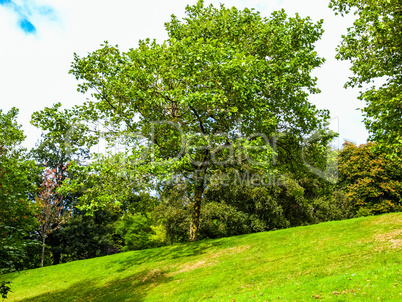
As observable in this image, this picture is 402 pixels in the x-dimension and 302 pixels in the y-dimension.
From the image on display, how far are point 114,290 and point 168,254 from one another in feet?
18.1

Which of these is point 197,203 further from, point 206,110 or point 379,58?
point 379,58

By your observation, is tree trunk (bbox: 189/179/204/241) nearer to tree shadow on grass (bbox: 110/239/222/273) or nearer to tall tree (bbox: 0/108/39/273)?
tree shadow on grass (bbox: 110/239/222/273)

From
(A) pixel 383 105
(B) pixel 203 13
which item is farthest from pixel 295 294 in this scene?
(B) pixel 203 13

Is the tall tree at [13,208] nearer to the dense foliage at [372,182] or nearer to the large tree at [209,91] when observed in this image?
the large tree at [209,91]

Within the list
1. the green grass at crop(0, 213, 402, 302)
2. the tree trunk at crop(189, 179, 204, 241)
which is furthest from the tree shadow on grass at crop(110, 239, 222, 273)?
the tree trunk at crop(189, 179, 204, 241)

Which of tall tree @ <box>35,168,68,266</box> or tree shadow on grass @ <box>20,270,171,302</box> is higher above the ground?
tall tree @ <box>35,168,68,266</box>

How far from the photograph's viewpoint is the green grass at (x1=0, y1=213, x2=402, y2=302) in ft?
33.2

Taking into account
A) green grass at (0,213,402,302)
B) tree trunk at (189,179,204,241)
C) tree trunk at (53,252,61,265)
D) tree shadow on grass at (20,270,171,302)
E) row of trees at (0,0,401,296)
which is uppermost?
row of trees at (0,0,401,296)

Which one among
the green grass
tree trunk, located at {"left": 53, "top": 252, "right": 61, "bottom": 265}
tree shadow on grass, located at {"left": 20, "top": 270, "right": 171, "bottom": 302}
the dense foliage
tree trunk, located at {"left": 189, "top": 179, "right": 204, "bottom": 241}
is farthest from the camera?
tree trunk, located at {"left": 53, "top": 252, "right": 61, "bottom": 265}

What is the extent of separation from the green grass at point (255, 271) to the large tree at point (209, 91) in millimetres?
4453

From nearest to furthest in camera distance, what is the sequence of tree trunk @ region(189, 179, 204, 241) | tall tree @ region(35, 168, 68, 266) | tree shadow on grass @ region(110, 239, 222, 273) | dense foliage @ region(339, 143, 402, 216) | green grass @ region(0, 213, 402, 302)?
1. green grass @ region(0, 213, 402, 302)
2. tree shadow on grass @ region(110, 239, 222, 273)
3. tree trunk @ region(189, 179, 204, 241)
4. dense foliage @ region(339, 143, 402, 216)
5. tall tree @ region(35, 168, 68, 266)

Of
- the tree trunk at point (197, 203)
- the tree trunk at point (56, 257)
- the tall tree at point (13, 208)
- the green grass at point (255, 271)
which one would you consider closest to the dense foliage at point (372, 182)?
the green grass at point (255, 271)

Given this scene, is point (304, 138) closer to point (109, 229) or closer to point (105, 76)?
point (105, 76)

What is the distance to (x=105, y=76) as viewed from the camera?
17.9 meters
